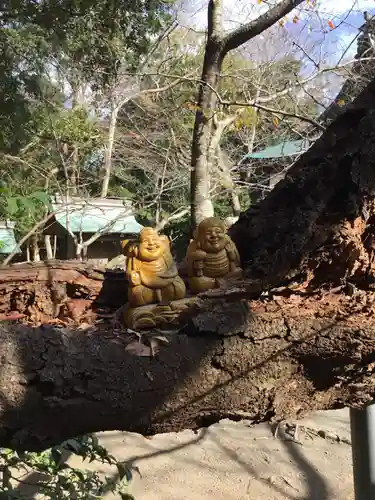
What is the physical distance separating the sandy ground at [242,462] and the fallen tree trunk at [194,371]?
2126mm

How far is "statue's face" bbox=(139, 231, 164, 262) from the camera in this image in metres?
1.11

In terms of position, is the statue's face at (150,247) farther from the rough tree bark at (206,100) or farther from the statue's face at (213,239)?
the rough tree bark at (206,100)

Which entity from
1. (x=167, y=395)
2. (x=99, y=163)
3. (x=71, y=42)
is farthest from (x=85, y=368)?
(x=99, y=163)

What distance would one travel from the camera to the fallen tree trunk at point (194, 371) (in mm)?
513

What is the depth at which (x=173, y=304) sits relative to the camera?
3.17 ft

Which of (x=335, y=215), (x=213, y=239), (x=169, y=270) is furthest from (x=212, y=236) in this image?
(x=335, y=215)

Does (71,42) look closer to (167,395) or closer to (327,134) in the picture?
(327,134)

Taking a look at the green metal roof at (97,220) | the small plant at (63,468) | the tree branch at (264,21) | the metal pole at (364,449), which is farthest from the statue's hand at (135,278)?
the green metal roof at (97,220)

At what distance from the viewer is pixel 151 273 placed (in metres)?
1.05

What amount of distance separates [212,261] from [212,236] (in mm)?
70

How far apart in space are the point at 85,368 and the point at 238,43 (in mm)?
1725


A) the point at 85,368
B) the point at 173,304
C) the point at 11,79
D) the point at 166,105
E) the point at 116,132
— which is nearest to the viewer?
the point at 85,368

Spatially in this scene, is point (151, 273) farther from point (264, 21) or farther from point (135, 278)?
point (264, 21)

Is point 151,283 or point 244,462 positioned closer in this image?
point 151,283
